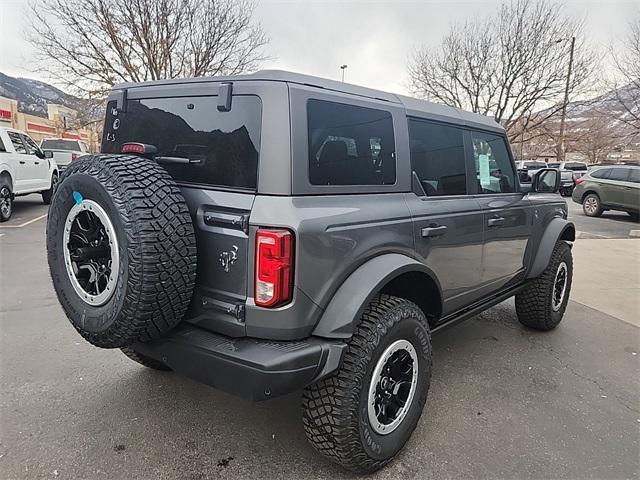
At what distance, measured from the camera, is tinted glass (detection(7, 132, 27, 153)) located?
997 cm

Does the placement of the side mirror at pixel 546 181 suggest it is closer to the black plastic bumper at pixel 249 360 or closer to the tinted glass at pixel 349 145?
the tinted glass at pixel 349 145

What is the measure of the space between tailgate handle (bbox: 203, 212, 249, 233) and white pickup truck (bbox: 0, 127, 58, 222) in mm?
8209

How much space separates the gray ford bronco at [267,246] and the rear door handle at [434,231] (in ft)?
0.04

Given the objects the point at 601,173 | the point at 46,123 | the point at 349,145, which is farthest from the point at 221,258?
the point at 46,123

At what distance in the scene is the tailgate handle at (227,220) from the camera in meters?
1.89

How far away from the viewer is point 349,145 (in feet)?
7.43

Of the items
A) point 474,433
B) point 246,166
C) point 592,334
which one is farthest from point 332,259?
point 592,334

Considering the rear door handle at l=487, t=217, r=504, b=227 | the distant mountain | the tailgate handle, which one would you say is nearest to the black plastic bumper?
the tailgate handle

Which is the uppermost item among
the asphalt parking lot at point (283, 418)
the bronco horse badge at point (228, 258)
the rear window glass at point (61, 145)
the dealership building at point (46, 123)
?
the dealership building at point (46, 123)

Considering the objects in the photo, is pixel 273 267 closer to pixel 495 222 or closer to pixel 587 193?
pixel 495 222

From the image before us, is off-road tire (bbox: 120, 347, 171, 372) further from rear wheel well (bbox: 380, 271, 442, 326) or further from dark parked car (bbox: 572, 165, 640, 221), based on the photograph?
dark parked car (bbox: 572, 165, 640, 221)

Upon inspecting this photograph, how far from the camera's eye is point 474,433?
8.42 feet

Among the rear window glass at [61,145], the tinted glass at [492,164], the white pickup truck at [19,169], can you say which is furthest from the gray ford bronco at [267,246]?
the rear window glass at [61,145]

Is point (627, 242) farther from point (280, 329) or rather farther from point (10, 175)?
point (10, 175)
